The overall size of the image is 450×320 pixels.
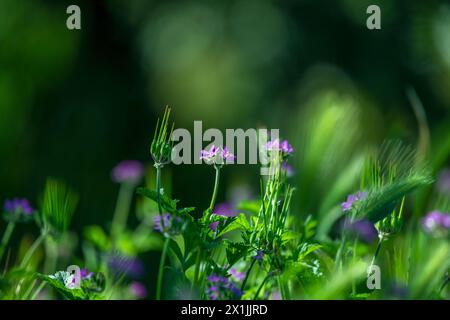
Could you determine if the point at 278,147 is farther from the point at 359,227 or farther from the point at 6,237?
the point at 6,237

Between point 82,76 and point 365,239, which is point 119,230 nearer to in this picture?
point 365,239

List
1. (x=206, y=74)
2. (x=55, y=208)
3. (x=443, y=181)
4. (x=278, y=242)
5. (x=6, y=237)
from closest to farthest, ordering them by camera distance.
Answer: (x=278, y=242), (x=55, y=208), (x=6, y=237), (x=443, y=181), (x=206, y=74)

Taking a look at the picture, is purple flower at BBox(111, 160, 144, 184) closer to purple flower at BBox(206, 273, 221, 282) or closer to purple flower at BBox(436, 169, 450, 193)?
purple flower at BBox(436, 169, 450, 193)

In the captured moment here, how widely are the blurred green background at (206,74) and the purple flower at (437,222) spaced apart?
6.22ft

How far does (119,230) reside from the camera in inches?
50.4

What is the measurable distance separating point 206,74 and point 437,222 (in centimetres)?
263

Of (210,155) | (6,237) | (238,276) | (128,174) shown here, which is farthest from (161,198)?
(128,174)

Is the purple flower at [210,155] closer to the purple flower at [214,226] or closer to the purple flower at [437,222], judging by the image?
the purple flower at [214,226]

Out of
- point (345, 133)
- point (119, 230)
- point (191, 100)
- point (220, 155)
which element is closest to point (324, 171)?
point (345, 133)

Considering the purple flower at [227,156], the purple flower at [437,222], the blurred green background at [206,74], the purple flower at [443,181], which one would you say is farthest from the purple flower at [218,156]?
the blurred green background at [206,74]

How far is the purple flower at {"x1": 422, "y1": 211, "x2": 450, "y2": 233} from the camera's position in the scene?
89 centimetres

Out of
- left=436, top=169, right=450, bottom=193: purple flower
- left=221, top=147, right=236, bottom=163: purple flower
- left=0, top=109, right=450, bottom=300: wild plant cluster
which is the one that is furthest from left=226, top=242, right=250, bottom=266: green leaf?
left=436, top=169, right=450, bottom=193: purple flower

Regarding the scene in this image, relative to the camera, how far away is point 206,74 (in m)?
3.46

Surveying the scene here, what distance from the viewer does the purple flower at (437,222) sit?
89cm
